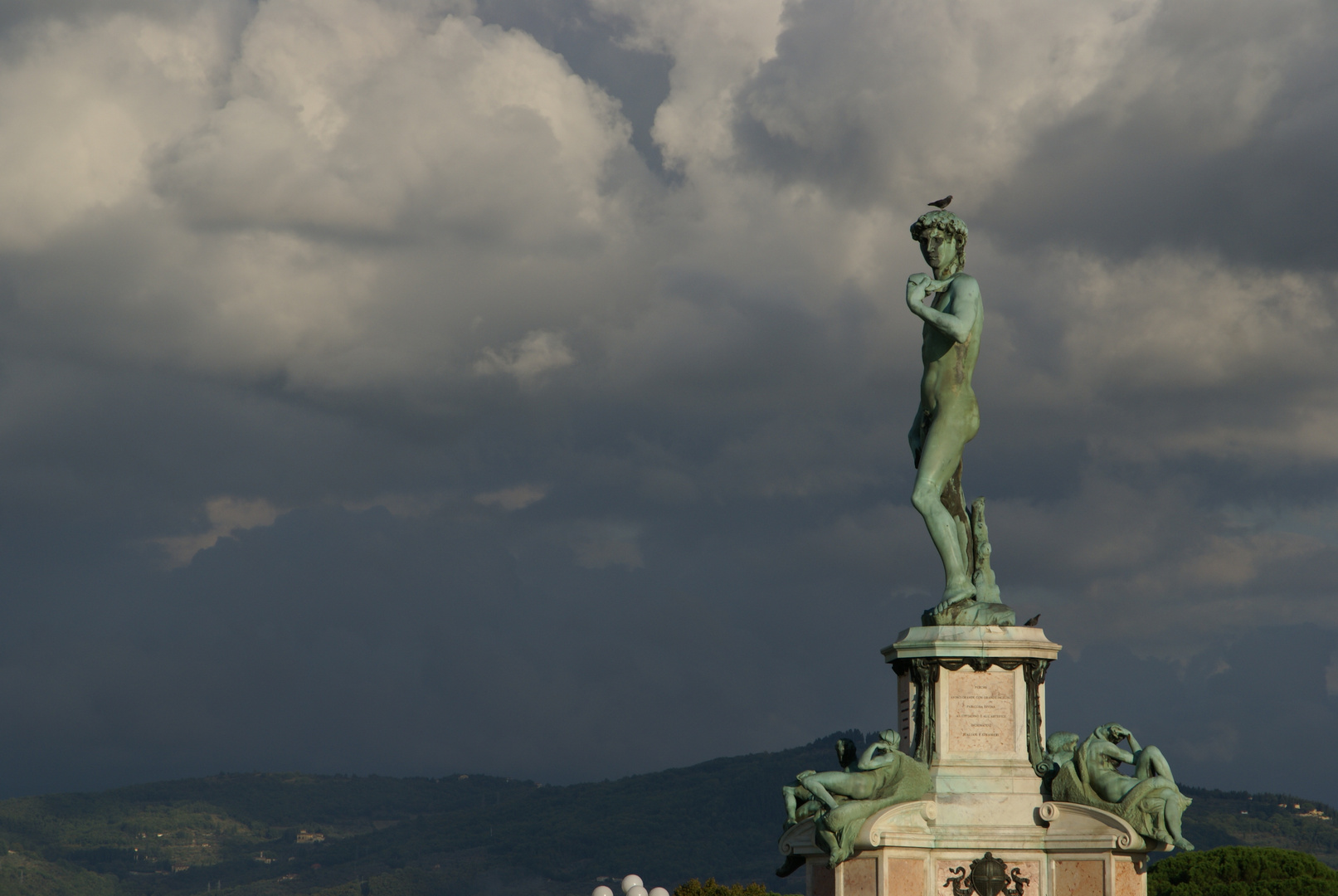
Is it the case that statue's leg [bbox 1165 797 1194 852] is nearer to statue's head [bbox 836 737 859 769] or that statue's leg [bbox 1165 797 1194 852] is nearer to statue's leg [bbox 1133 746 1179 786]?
statue's leg [bbox 1133 746 1179 786]

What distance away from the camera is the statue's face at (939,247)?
22922mm

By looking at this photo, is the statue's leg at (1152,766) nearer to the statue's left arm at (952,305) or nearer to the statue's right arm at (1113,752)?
the statue's right arm at (1113,752)

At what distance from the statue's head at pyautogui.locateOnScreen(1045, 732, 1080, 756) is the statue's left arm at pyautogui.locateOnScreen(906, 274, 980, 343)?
493 centimetres

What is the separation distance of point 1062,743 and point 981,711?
995mm

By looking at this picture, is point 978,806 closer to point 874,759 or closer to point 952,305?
point 874,759

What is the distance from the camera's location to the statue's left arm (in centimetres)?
2202

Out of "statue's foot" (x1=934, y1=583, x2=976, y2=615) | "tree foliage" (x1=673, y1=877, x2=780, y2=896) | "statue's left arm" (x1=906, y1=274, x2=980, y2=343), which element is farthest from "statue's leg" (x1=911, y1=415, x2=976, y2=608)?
"tree foliage" (x1=673, y1=877, x2=780, y2=896)

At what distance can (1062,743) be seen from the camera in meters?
21.1

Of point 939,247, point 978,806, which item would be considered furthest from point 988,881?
point 939,247

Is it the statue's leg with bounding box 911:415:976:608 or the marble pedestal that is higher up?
the statue's leg with bounding box 911:415:976:608

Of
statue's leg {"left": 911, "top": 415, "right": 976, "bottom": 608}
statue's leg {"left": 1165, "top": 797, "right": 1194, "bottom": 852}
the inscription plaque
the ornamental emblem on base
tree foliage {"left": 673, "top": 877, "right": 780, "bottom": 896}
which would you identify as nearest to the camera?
statue's leg {"left": 1165, "top": 797, "right": 1194, "bottom": 852}

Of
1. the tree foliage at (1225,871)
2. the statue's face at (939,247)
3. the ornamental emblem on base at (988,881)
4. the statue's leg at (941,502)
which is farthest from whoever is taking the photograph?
the tree foliage at (1225,871)

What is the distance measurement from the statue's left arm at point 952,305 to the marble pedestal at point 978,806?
12.0ft

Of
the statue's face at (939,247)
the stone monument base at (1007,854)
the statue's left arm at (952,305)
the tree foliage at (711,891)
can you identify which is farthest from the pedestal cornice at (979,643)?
the tree foliage at (711,891)
